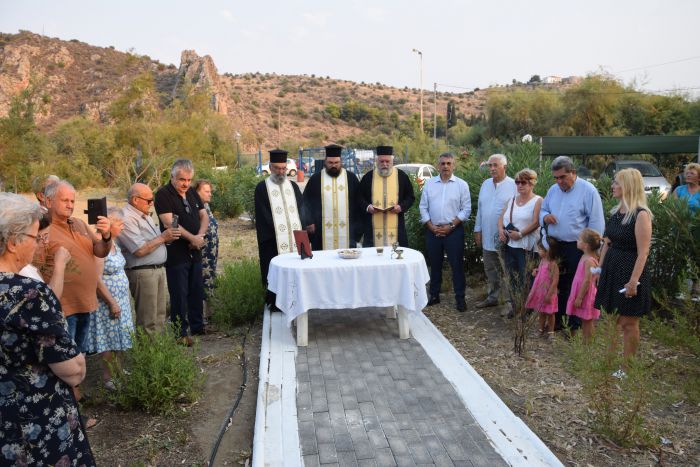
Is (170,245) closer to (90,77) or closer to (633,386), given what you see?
(633,386)

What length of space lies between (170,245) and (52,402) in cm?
342

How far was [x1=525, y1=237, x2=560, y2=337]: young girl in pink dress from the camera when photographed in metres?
5.97

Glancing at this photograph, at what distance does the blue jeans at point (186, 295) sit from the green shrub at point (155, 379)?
1.19 meters

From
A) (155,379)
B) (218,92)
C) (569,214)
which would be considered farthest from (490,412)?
(218,92)

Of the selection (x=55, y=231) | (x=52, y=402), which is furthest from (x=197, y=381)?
(x=52, y=402)

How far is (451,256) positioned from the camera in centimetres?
727

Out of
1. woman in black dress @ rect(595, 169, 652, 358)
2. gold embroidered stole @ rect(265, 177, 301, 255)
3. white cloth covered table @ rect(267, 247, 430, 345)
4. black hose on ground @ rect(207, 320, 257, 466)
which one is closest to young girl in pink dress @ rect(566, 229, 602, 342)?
woman in black dress @ rect(595, 169, 652, 358)

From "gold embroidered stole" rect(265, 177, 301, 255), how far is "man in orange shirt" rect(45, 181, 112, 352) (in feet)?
9.68

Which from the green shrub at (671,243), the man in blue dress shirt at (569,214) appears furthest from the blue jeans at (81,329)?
the green shrub at (671,243)

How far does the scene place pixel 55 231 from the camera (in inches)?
168

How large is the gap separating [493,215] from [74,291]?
182 inches

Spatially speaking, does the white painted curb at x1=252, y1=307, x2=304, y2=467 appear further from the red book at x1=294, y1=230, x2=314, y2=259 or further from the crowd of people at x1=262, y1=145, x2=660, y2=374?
the crowd of people at x1=262, y1=145, x2=660, y2=374

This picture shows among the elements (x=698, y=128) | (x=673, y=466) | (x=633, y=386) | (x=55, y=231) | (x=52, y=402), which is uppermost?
(x=698, y=128)

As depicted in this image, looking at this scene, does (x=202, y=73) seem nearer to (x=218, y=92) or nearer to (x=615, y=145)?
(x=218, y=92)
